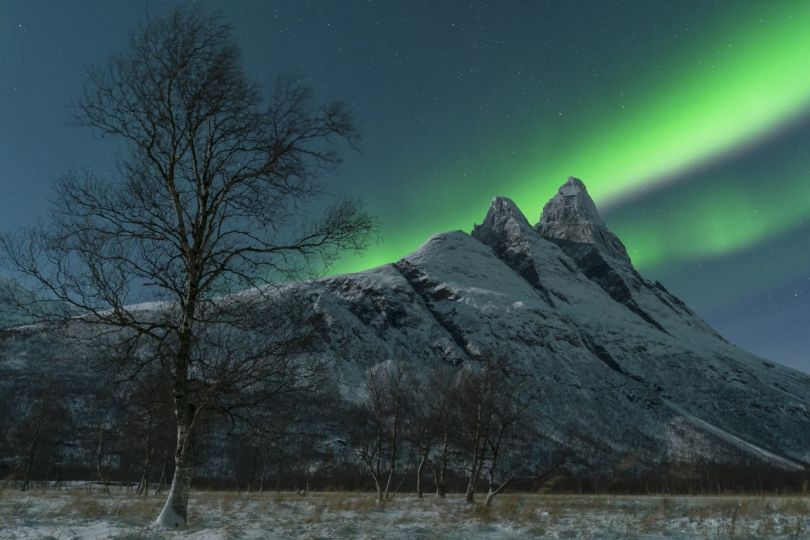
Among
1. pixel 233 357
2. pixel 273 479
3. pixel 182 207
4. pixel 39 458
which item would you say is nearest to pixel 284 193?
pixel 182 207

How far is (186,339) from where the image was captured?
11.2 metres

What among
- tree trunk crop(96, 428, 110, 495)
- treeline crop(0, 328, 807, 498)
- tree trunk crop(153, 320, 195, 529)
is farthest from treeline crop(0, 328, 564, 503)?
tree trunk crop(153, 320, 195, 529)

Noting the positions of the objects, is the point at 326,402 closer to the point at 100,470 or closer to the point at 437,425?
the point at 437,425

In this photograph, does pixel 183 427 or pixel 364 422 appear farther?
pixel 364 422

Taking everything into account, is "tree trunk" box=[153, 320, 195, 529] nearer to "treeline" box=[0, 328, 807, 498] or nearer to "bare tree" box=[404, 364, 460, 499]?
"treeline" box=[0, 328, 807, 498]

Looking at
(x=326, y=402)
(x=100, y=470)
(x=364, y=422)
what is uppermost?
(x=326, y=402)

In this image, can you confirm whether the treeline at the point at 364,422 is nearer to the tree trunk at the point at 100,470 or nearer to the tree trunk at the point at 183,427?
the tree trunk at the point at 100,470

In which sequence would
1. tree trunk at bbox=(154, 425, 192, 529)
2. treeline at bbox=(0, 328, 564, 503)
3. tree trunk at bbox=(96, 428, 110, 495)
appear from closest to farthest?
tree trunk at bbox=(154, 425, 192, 529), treeline at bbox=(0, 328, 564, 503), tree trunk at bbox=(96, 428, 110, 495)

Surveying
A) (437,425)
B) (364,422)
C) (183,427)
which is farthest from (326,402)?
(183,427)

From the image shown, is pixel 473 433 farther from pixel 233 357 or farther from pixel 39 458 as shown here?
pixel 39 458

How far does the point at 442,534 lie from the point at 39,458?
11962 centimetres

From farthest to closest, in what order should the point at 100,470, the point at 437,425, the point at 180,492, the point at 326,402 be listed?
the point at 100,470, the point at 437,425, the point at 326,402, the point at 180,492

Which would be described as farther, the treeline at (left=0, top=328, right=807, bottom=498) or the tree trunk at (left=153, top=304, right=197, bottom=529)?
the treeline at (left=0, top=328, right=807, bottom=498)

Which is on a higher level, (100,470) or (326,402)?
(326,402)
